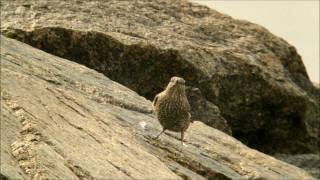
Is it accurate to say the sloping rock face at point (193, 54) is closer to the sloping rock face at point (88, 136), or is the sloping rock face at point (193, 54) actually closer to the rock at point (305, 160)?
the rock at point (305, 160)

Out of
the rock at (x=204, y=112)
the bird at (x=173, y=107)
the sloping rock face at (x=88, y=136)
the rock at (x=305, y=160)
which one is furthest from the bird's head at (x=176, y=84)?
the rock at (x=305, y=160)

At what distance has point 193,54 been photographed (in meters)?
26.3

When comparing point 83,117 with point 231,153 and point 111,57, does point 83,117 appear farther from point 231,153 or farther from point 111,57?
point 111,57

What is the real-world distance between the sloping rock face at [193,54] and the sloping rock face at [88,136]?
2809 millimetres

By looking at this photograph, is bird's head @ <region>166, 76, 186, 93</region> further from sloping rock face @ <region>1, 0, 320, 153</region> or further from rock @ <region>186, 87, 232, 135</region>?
sloping rock face @ <region>1, 0, 320, 153</region>

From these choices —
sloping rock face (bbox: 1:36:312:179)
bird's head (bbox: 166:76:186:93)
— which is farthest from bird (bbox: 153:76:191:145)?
sloping rock face (bbox: 1:36:312:179)

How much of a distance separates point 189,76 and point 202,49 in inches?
45.1

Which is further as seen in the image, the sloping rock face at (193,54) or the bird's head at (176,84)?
the sloping rock face at (193,54)

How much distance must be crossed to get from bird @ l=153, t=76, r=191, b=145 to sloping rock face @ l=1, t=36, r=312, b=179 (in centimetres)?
40

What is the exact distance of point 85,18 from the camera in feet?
85.8

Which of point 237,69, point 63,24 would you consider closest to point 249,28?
point 237,69

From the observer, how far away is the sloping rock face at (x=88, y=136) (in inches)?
556

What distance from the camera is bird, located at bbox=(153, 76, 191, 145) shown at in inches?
716

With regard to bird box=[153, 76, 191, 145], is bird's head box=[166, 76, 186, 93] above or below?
above
